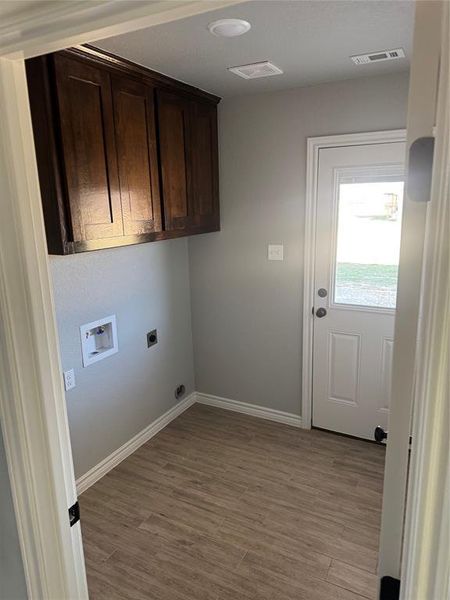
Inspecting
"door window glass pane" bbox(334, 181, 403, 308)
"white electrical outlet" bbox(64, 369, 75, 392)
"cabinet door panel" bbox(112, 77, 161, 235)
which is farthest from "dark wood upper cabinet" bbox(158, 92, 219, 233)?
"white electrical outlet" bbox(64, 369, 75, 392)

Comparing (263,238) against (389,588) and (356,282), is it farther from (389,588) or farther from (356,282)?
(389,588)

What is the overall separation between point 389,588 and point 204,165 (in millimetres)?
2688

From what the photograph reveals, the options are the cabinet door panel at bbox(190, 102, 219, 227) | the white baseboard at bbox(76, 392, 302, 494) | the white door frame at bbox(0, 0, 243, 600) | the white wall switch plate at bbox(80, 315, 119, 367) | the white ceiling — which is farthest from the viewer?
the cabinet door panel at bbox(190, 102, 219, 227)

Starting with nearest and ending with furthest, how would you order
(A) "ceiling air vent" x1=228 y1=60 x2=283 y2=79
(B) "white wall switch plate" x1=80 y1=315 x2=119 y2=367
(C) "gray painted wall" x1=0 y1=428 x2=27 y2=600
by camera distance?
(C) "gray painted wall" x1=0 y1=428 x2=27 y2=600, (A) "ceiling air vent" x1=228 y1=60 x2=283 y2=79, (B) "white wall switch plate" x1=80 y1=315 x2=119 y2=367

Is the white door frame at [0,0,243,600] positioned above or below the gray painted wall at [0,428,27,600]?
above

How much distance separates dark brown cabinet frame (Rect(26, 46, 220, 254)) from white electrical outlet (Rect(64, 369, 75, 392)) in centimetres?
82

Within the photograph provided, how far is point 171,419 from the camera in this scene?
3.50 m

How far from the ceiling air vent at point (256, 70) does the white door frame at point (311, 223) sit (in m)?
0.57

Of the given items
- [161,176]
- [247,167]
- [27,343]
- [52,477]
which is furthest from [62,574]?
[247,167]

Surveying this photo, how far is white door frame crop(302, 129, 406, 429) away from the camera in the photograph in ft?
8.84

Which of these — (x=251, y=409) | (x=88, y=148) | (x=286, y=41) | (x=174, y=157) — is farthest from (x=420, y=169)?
(x=251, y=409)

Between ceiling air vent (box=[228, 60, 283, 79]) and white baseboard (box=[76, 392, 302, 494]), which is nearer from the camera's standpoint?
ceiling air vent (box=[228, 60, 283, 79])

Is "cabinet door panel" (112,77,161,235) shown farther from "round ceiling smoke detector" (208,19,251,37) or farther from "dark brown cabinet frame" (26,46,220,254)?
"round ceiling smoke detector" (208,19,251,37)

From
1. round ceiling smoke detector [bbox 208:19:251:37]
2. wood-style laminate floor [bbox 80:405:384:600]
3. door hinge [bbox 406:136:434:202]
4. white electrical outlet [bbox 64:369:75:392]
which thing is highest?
round ceiling smoke detector [bbox 208:19:251:37]
